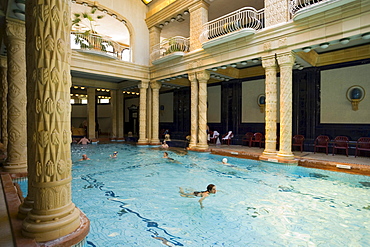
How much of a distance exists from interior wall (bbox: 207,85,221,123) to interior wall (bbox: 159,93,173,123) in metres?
4.55

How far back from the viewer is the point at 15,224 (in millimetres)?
2906

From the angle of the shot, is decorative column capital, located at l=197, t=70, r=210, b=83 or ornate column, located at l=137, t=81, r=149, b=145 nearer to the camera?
decorative column capital, located at l=197, t=70, r=210, b=83

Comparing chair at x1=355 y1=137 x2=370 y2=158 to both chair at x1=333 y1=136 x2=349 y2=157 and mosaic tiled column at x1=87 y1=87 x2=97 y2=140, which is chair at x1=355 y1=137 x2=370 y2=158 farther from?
mosaic tiled column at x1=87 y1=87 x2=97 y2=140

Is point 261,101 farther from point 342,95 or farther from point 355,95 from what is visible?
point 355,95

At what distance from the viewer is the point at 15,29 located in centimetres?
552

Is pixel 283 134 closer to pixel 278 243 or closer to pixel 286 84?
pixel 286 84

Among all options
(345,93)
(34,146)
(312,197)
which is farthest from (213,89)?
(34,146)

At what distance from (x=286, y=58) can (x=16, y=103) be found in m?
9.16

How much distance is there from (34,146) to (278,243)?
3.64 metres

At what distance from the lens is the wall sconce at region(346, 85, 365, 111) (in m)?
9.48

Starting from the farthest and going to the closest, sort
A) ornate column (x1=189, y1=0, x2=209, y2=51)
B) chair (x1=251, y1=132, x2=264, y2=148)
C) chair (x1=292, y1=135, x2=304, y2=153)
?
chair (x1=251, y1=132, x2=264, y2=148) < ornate column (x1=189, y1=0, x2=209, y2=51) < chair (x1=292, y1=135, x2=304, y2=153)

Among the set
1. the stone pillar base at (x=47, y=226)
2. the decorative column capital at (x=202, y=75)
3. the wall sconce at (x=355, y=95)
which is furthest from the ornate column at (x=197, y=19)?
the stone pillar base at (x=47, y=226)

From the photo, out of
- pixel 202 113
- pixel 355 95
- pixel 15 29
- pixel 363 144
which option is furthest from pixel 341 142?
pixel 15 29

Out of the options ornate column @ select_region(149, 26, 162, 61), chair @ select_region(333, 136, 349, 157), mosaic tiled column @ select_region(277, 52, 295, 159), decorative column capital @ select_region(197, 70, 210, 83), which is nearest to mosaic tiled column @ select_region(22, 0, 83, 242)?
mosaic tiled column @ select_region(277, 52, 295, 159)
